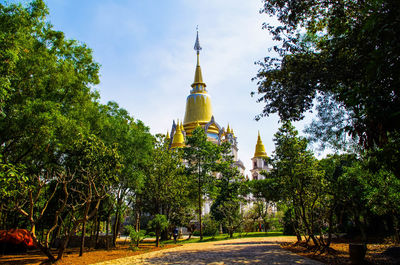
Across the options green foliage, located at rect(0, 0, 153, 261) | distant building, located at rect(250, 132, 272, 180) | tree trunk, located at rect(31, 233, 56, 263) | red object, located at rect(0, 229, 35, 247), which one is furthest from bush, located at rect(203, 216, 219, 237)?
distant building, located at rect(250, 132, 272, 180)

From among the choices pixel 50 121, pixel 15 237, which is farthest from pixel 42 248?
pixel 15 237

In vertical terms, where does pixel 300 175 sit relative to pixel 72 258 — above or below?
above

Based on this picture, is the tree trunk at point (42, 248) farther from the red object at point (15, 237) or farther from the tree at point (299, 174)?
the tree at point (299, 174)

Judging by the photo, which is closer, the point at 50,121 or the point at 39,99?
the point at 50,121

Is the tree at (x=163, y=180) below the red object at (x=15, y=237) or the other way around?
the other way around

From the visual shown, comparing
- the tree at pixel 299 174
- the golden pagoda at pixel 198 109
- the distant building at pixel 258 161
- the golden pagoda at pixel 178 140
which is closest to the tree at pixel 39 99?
the tree at pixel 299 174

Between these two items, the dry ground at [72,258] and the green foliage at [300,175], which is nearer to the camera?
the dry ground at [72,258]

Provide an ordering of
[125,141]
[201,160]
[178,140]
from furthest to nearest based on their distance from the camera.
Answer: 1. [178,140]
2. [201,160]
3. [125,141]

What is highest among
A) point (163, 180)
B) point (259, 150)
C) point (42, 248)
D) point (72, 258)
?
point (259, 150)

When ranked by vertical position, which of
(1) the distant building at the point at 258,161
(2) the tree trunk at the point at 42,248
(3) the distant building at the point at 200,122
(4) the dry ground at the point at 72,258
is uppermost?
(3) the distant building at the point at 200,122

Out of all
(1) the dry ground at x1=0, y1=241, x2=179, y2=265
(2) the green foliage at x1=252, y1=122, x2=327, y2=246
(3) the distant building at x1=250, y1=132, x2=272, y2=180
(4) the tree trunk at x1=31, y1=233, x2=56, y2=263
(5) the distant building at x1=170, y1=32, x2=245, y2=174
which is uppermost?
(5) the distant building at x1=170, y1=32, x2=245, y2=174

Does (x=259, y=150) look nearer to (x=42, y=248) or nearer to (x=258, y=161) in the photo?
(x=258, y=161)

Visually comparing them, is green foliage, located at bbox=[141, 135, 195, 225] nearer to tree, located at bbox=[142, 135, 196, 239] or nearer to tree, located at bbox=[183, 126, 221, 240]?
tree, located at bbox=[142, 135, 196, 239]

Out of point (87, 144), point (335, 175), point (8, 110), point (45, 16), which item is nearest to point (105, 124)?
point (87, 144)
